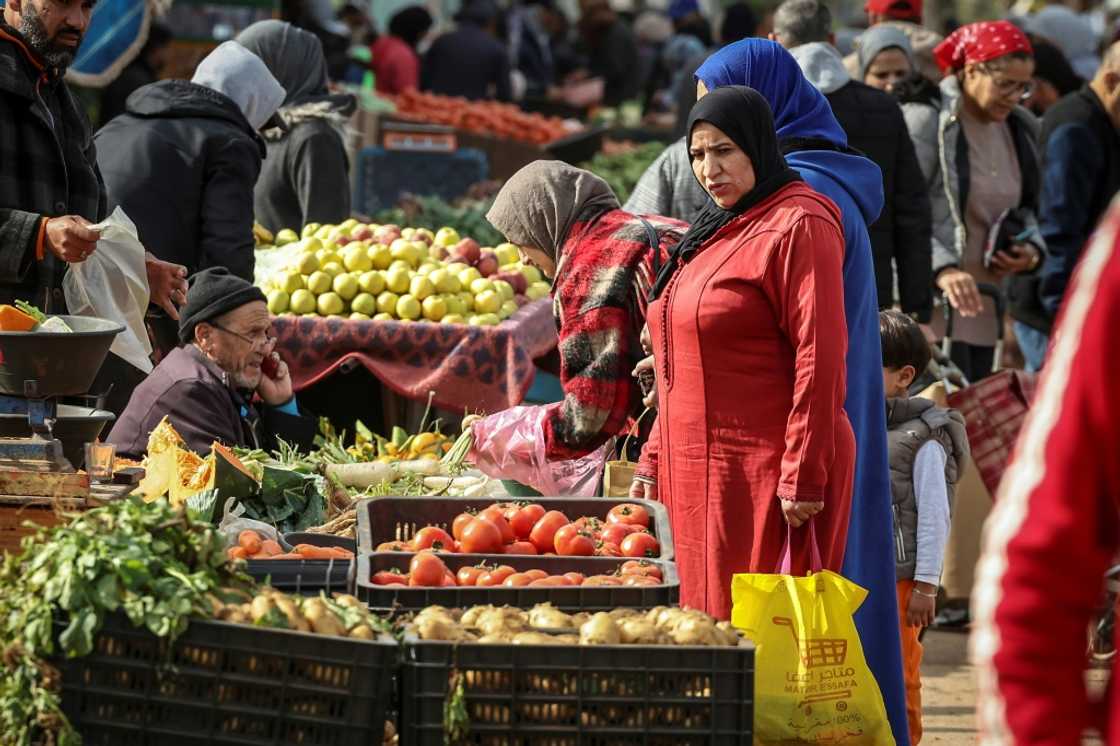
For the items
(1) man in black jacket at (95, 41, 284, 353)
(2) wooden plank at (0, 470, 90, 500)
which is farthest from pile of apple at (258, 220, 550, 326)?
(2) wooden plank at (0, 470, 90, 500)

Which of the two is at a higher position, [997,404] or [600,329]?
[600,329]

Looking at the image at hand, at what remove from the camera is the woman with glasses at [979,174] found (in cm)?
743

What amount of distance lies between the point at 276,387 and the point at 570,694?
3.23 metres

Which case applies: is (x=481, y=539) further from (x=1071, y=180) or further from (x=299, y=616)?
(x=1071, y=180)

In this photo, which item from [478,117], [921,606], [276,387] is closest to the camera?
[921,606]

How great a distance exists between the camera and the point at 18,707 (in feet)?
9.62

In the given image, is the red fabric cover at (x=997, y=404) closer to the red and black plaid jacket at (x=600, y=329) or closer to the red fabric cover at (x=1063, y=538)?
the red and black plaid jacket at (x=600, y=329)

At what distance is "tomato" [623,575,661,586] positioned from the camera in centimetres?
348

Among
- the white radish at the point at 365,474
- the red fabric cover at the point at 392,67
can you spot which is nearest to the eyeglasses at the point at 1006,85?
the white radish at the point at 365,474

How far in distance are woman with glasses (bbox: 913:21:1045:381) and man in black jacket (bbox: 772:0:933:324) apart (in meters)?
0.48

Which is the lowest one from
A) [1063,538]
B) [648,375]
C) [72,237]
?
[648,375]

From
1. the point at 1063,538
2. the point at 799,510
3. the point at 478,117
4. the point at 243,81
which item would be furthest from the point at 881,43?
the point at 478,117

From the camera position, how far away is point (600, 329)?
187 inches

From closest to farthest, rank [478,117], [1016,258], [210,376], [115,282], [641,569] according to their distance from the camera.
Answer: [641,569]
[115,282]
[210,376]
[1016,258]
[478,117]
